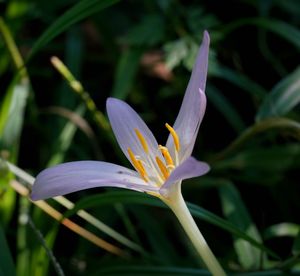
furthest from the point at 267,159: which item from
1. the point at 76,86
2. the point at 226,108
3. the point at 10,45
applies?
the point at 10,45

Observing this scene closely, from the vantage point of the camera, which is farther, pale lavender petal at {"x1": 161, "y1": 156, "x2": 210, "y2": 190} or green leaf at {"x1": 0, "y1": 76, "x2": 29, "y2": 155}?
green leaf at {"x1": 0, "y1": 76, "x2": 29, "y2": 155}

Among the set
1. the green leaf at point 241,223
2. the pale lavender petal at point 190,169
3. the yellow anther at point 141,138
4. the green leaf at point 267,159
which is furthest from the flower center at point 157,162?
the green leaf at point 267,159

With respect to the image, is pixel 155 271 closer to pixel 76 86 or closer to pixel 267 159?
pixel 76 86

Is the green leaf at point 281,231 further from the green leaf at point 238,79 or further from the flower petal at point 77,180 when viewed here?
the flower petal at point 77,180

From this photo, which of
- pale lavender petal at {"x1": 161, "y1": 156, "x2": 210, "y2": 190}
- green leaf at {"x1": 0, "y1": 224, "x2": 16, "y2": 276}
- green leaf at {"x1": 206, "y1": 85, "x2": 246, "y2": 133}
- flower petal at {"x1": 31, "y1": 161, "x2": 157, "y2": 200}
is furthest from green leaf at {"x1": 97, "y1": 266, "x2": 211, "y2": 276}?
green leaf at {"x1": 206, "y1": 85, "x2": 246, "y2": 133}

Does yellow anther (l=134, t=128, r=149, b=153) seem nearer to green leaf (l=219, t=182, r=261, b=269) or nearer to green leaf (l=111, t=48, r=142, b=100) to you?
green leaf (l=219, t=182, r=261, b=269)

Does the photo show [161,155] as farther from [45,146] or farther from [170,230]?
[45,146]
